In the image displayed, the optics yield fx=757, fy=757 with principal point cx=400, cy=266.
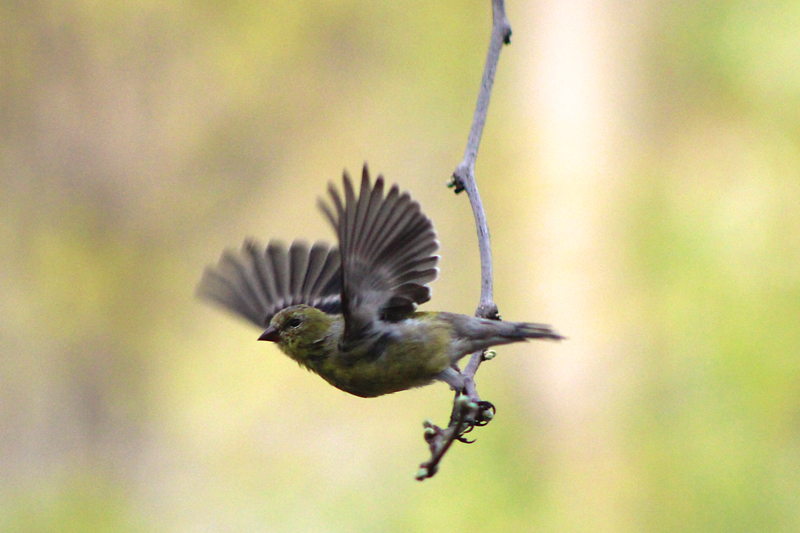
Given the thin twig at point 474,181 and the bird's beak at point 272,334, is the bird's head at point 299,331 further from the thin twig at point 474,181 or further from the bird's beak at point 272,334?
the thin twig at point 474,181

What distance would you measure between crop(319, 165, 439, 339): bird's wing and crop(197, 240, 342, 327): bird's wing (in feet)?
2.15

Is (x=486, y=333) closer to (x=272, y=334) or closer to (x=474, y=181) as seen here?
(x=474, y=181)

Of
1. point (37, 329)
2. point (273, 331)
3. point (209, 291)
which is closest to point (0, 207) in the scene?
point (37, 329)

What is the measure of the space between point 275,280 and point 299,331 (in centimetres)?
58

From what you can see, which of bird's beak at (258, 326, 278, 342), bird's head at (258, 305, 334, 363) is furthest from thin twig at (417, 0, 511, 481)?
bird's beak at (258, 326, 278, 342)

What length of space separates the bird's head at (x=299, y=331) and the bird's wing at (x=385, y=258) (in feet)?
0.71

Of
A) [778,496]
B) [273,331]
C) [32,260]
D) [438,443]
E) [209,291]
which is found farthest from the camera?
[32,260]

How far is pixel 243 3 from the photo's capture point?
6473 mm

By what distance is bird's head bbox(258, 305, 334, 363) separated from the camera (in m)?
2.79

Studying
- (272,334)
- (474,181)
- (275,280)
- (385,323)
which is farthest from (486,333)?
(275,280)

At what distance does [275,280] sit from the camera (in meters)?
3.34

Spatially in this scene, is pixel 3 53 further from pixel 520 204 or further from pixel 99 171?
pixel 520 204

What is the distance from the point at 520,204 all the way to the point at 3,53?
15.1ft

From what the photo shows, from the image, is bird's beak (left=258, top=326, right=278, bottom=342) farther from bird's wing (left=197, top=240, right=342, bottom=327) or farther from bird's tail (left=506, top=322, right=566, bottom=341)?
bird's tail (left=506, top=322, right=566, bottom=341)
